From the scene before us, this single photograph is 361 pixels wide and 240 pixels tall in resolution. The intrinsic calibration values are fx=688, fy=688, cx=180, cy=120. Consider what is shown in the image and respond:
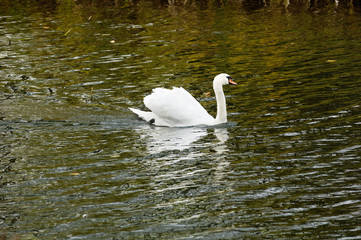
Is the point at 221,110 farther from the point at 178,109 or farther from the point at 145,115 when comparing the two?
the point at 145,115

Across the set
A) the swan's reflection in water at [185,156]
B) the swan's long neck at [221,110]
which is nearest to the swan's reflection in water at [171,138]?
the swan's reflection in water at [185,156]

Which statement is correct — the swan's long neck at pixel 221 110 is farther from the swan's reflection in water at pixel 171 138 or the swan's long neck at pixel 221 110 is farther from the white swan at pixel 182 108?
the swan's reflection in water at pixel 171 138

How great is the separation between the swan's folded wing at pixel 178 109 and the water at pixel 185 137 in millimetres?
196

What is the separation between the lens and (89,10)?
2695 centimetres

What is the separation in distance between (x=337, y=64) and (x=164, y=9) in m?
12.1

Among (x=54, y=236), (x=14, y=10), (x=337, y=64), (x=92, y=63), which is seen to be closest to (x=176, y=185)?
(x=54, y=236)

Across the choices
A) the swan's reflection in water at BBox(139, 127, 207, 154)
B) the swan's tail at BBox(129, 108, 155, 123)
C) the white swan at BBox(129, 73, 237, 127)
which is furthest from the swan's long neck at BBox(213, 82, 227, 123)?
the swan's tail at BBox(129, 108, 155, 123)

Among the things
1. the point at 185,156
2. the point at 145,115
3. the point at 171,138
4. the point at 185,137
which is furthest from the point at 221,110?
the point at 185,156

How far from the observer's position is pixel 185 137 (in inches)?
454

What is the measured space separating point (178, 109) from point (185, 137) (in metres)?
0.83

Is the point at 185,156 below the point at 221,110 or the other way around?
below

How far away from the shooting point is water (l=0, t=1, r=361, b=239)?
759 cm

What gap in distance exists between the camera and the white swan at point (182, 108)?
39.7 ft

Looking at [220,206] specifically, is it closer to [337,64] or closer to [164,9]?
[337,64]
